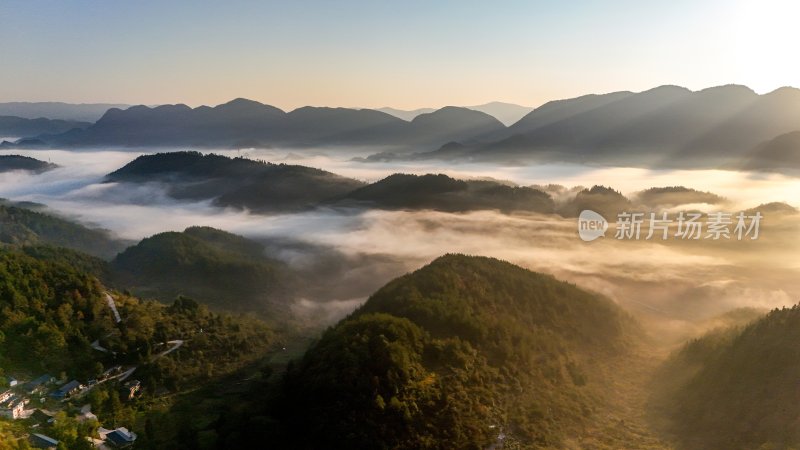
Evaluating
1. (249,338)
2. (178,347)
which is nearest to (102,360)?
(178,347)

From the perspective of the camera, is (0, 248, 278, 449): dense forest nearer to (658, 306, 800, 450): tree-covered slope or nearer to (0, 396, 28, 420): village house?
(0, 396, 28, 420): village house

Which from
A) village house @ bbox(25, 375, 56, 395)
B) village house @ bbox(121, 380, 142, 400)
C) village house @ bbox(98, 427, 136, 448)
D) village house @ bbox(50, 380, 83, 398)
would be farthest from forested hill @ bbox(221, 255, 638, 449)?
village house @ bbox(25, 375, 56, 395)

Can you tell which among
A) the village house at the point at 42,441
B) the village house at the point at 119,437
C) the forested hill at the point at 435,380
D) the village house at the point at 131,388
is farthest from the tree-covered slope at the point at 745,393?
the village house at the point at 131,388

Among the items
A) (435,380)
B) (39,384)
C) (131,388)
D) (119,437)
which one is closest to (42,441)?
(119,437)

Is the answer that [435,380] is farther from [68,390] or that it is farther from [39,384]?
[39,384]

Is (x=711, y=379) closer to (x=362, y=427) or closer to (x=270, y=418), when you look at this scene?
(x=362, y=427)

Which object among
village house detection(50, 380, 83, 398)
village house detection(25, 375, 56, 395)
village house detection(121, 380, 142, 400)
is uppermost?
village house detection(25, 375, 56, 395)

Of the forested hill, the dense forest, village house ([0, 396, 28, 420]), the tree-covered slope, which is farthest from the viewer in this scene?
the dense forest

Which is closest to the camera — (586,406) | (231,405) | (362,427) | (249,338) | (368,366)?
(362,427)
